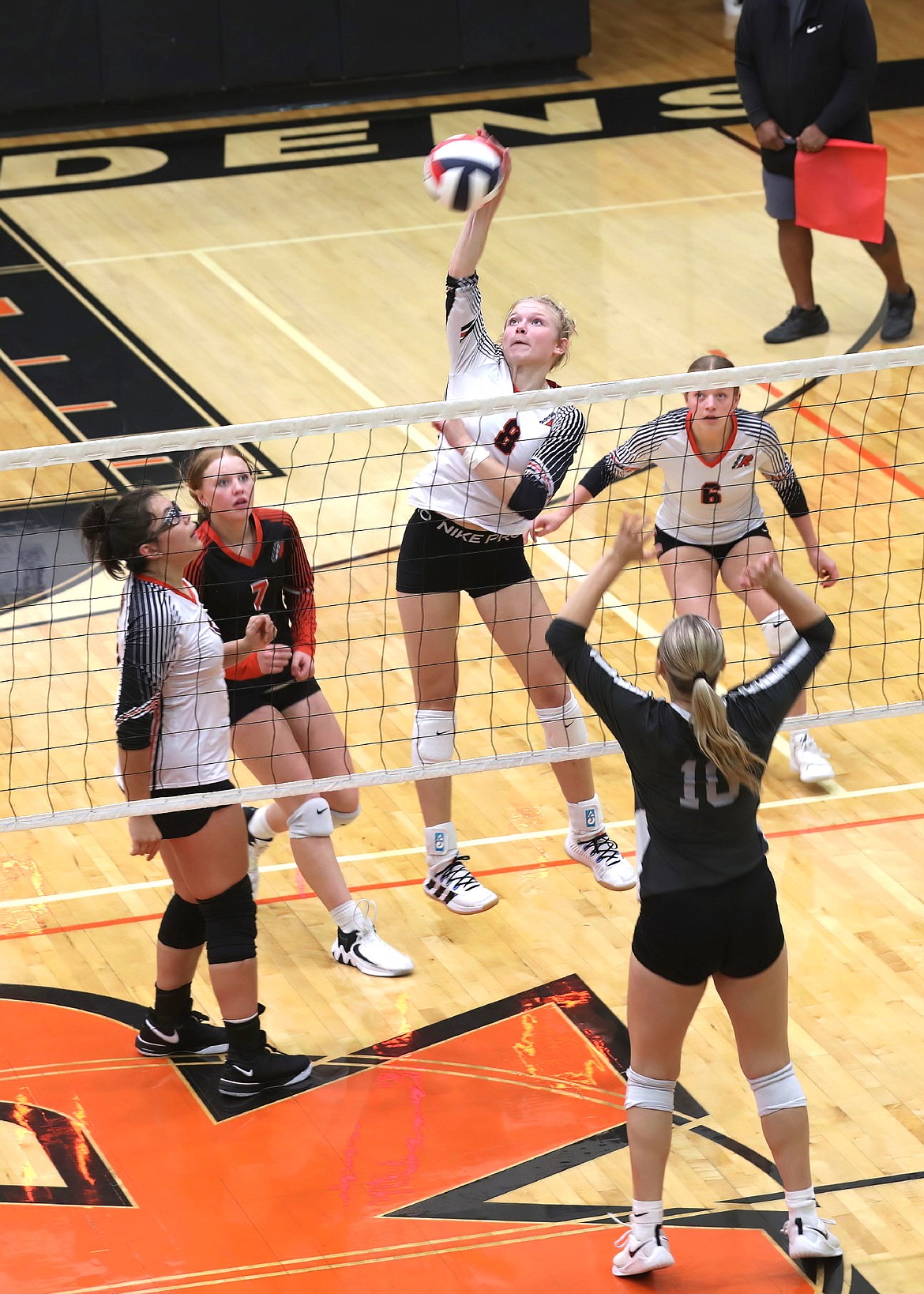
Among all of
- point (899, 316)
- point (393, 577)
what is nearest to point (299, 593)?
point (393, 577)

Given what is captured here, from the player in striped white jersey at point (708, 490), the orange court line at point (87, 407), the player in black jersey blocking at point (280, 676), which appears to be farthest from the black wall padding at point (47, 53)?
the player in black jersey blocking at point (280, 676)

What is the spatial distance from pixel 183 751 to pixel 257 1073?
104 centimetres

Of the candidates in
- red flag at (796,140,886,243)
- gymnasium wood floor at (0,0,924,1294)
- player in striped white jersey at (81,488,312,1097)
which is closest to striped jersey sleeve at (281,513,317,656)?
player in striped white jersey at (81,488,312,1097)

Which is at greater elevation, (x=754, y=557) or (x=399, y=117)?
(x=754, y=557)

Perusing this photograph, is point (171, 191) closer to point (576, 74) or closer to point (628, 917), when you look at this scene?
point (576, 74)

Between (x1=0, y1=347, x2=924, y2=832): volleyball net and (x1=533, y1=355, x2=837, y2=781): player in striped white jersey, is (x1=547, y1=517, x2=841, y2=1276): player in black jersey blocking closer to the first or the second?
(x1=0, y1=347, x2=924, y2=832): volleyball net

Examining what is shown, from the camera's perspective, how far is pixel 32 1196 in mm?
5008

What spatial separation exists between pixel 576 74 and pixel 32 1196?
13845mm

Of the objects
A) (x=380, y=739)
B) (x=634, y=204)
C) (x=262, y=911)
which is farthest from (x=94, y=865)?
(x=634, y=204)

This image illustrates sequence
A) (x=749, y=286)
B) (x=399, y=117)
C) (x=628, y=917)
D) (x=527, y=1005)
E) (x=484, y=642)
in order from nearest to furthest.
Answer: (x=527, y=1005) < (x=628, y=917) < (x=484, y=642) < (x=749, y=286) < (x=399, y=117)

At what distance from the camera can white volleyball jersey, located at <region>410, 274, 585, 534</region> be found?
577 cm

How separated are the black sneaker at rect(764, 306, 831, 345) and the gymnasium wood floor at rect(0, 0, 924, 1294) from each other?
5.3 inches

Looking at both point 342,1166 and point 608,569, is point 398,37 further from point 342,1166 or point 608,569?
point 342,1166

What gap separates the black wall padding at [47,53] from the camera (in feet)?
50.8
